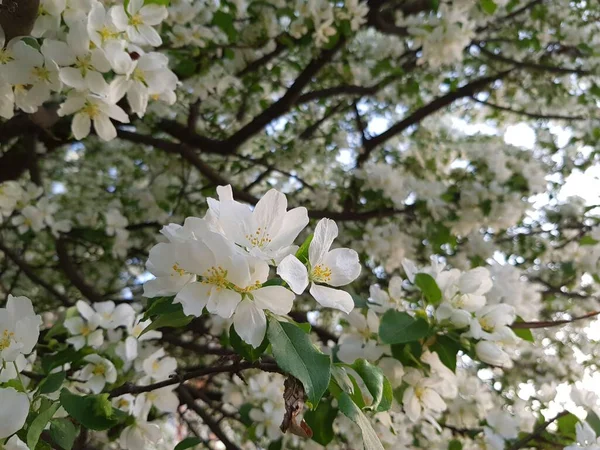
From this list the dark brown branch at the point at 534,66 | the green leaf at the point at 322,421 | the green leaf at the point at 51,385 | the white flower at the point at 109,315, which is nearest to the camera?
the green leaf at the point at 51,385

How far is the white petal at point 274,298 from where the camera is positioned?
31.2 inches

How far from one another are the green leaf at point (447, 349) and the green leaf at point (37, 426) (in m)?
0.84

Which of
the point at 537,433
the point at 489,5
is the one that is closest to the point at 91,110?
the point at 537,433

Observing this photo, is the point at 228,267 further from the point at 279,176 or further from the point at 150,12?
the point at 279,176

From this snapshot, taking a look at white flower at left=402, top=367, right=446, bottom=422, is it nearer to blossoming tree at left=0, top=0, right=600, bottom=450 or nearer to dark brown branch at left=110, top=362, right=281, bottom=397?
blossoming tree at left=0, top=0, right=600, bottom=450

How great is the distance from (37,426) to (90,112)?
2.63 feet

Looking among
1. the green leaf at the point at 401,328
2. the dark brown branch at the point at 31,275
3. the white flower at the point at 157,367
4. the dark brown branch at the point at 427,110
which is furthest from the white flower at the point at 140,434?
the dark brown branch at the point at 427,110

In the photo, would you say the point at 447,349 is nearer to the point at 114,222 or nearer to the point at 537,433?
the point at 537,433

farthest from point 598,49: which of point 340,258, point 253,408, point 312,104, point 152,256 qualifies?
point 152,256

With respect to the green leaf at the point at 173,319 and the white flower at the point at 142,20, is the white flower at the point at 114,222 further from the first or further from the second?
the green leaf at the point at 173,319

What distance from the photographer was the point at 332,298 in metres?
0.87

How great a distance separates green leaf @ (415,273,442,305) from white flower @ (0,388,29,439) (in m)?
0.87

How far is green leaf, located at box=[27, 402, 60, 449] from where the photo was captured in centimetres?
78

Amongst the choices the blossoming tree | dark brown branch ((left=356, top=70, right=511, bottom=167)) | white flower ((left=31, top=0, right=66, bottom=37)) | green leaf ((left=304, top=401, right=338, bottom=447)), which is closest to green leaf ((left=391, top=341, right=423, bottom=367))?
the blossoming tree
